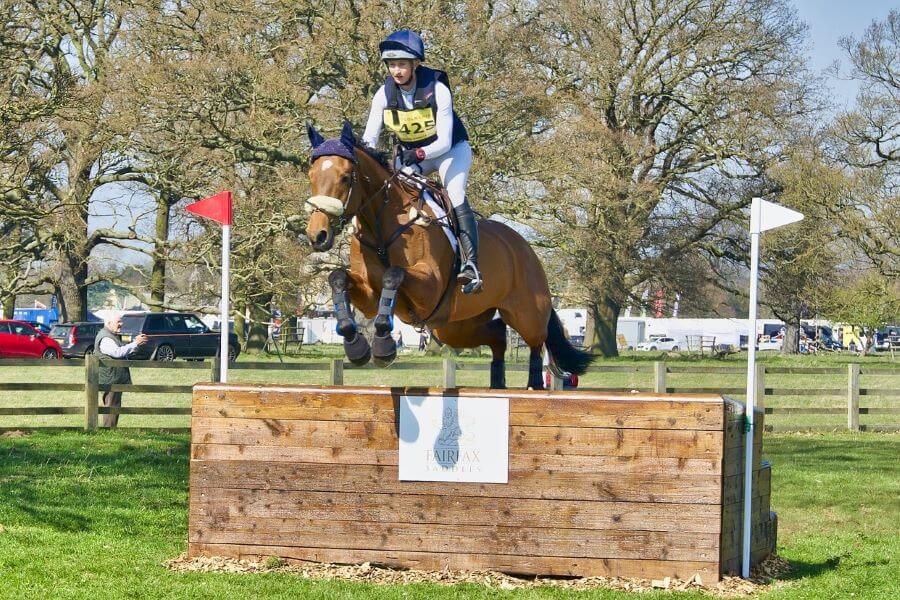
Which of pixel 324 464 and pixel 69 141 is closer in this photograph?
pixel 324 464

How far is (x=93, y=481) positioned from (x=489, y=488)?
191 inches

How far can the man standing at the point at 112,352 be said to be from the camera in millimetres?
12766

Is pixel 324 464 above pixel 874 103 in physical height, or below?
below

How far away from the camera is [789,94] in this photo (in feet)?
87.9

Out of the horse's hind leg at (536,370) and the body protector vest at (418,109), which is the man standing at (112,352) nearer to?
the horse's hind leg at (536,370)

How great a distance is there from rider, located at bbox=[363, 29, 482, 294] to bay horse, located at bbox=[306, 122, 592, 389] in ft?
0.51

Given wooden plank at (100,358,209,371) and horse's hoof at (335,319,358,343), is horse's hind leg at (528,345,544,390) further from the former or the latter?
wooden plank at (100,358,209,371)

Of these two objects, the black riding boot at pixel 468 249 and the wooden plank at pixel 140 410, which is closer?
the black riding boot at pixel 468 249

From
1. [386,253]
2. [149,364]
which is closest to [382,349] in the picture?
[386,253]

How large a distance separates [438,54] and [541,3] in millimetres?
6356

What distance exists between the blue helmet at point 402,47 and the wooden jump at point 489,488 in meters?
1.95

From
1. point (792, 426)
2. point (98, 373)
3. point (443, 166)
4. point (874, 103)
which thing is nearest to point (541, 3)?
point (874, 103)

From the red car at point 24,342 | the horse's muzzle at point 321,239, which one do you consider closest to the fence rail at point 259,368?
the horse's muzzle at point 321,239

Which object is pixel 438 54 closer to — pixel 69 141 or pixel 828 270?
pixel 69 141
